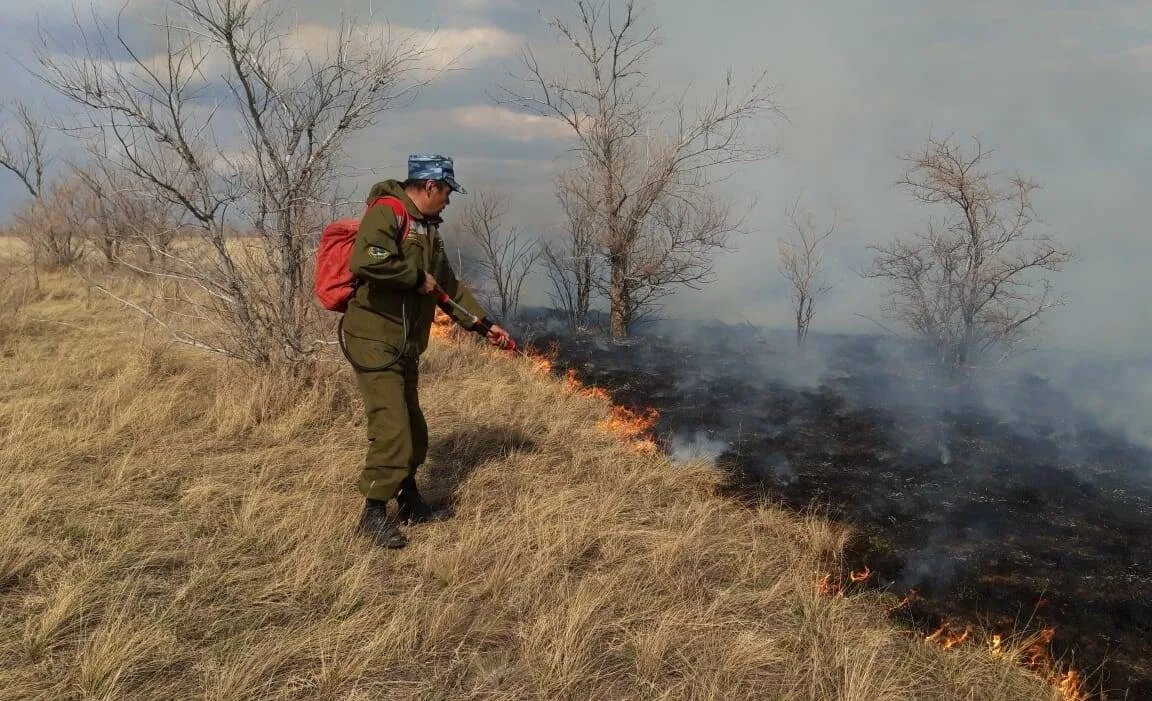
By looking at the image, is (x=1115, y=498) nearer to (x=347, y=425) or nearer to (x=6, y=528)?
(x=347, y=425)

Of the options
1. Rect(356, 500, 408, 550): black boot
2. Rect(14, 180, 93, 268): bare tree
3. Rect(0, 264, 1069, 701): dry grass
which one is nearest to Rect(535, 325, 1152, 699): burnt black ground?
Rect(0, 264, 1069, 701): dry grass

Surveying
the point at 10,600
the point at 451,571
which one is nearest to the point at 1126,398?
the point at 451,571

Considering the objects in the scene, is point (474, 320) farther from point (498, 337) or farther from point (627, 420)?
point (627, 420)

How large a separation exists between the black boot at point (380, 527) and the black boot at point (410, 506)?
20cm

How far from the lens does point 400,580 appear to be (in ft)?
10.1

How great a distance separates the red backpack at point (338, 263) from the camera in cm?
333

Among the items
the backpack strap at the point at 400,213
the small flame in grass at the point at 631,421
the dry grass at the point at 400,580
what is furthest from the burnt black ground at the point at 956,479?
the backpack strap at the point at 400,213

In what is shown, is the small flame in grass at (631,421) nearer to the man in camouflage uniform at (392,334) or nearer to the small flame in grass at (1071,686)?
the man in camouflage uniform at (392,334)

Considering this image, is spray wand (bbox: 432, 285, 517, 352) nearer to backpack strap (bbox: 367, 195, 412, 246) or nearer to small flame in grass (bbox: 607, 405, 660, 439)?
backpack strap (bbox: 367, 195, 412, 246)

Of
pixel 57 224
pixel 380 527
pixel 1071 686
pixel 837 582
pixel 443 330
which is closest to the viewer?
pixel 1071 686

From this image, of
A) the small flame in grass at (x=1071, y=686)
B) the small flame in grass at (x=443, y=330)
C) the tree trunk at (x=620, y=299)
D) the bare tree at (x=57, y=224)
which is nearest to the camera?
the small flame in grass at (x=1071, y=686)

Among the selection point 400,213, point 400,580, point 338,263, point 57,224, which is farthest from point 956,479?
point 57,224

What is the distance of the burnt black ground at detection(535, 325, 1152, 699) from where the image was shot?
3365 mm

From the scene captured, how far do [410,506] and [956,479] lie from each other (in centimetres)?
398
